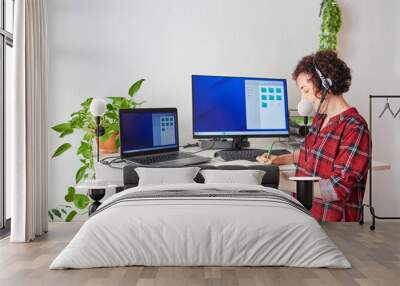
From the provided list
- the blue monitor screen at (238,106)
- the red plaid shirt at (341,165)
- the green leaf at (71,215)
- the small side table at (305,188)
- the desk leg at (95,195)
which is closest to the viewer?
the red plaid shirt at (341,165)

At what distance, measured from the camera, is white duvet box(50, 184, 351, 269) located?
3027 mm

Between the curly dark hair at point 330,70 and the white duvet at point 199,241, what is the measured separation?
1.26 metres

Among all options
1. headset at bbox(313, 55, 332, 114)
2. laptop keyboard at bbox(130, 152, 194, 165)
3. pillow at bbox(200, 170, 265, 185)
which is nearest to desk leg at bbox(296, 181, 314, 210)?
pillow at bbox(200, 170, 265, 185)

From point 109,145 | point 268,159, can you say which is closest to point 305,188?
point 268,159

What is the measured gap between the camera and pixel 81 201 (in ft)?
16.5

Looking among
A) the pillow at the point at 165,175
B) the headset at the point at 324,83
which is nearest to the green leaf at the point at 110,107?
the pillow at the point at 165,175

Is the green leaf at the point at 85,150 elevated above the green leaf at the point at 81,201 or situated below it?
above

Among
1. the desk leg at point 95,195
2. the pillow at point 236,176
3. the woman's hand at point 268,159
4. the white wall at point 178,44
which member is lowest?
the desk leg at point 95,195

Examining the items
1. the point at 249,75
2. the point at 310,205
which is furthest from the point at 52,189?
the point at 310,205

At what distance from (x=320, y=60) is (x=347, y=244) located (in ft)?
4.14

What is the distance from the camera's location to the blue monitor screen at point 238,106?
15.3 feet

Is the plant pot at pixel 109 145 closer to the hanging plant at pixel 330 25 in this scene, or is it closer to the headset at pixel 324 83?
the headset at pixel 324 83

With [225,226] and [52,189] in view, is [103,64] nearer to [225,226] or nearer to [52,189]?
[52,189]

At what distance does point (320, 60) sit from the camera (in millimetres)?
4074
